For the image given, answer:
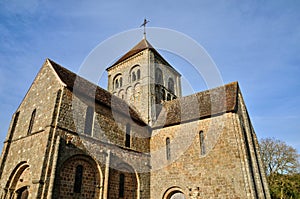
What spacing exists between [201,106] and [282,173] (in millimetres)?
19781

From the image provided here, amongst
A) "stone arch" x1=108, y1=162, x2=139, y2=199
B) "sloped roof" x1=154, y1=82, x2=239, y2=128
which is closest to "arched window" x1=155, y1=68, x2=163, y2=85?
"sloped roof" x1=154, y1=82, x2=239, y2=128

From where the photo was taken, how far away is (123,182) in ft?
51.1

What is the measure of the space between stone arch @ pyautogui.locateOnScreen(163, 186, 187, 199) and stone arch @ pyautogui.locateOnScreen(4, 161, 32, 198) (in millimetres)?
9298

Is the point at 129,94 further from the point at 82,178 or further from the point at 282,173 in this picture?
the point at 282,173

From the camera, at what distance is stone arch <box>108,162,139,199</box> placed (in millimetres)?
14540

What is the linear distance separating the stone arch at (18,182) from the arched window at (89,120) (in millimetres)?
3883

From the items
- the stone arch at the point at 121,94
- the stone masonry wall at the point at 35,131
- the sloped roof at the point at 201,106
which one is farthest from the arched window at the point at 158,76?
the stone masonry wall at the point at 35,131

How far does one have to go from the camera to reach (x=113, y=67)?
27.4m

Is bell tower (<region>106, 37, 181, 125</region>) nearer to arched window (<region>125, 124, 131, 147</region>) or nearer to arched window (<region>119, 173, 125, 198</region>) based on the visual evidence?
arched window (<region>125, 124, 131, 147</region>)

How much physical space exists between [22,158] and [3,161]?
7.28ft

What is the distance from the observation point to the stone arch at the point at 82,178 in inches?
467

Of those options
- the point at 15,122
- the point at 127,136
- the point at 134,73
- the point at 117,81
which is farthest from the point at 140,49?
the point at 15,122

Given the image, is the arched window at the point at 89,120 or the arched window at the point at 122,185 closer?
the arched window at the point at 89,120

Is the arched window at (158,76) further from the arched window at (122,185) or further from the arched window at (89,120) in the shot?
the arched window at (122,185)
